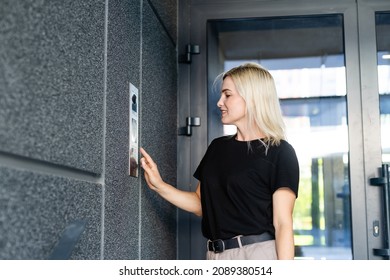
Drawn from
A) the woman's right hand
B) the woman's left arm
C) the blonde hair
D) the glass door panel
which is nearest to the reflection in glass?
the glass door panel

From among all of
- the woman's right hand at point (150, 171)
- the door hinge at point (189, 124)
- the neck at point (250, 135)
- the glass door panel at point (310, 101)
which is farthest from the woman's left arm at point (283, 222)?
the door hinge at point (189, 124)

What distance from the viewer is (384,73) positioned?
233 centimetres

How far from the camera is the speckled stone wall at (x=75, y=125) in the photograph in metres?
0.86

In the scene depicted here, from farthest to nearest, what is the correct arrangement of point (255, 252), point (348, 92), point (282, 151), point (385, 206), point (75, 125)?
point (348, 92), point (385, 206), point (282, 151), point (255, 252), point (75, 125)

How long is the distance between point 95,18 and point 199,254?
1.36 m

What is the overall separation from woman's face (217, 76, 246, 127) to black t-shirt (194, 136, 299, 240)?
10cm

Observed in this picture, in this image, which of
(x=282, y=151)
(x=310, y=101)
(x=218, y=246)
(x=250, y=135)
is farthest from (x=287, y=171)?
(x=310, y=101)

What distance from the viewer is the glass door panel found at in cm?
231

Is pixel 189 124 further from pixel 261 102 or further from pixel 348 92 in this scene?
pixel 348 92

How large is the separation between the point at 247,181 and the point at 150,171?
32cm

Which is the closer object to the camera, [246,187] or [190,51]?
[246,187]

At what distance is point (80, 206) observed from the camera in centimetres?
116

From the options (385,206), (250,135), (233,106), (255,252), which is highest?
(233,106)
